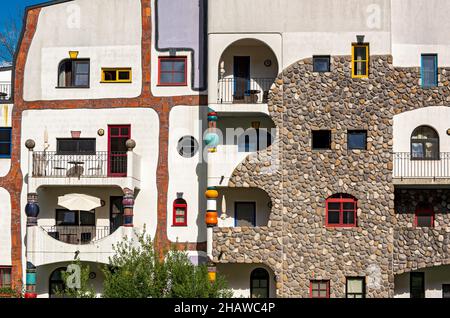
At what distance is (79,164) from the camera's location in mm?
29672

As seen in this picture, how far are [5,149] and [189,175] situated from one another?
7.28 metres

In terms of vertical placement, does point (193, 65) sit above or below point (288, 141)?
above

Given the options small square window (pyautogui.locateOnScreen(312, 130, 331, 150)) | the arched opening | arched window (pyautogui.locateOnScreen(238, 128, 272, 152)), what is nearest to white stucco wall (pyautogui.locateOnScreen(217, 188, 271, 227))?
arched window (pyautogui.locateOnScreen(238, 128, 272, 152))

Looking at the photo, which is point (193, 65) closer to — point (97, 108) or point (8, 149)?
point (97, 108)

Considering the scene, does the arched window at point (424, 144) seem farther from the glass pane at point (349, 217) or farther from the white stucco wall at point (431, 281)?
the white stucco wall at point (431, 281)

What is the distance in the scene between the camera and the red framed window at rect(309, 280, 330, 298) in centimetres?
2841

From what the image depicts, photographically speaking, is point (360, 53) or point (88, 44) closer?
point (360, 53)

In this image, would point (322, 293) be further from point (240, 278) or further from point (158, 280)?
point (158, 280)

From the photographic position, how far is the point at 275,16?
29250mm

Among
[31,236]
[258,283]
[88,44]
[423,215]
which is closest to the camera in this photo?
[31,236]

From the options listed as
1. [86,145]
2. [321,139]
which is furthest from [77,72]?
[321,139]
